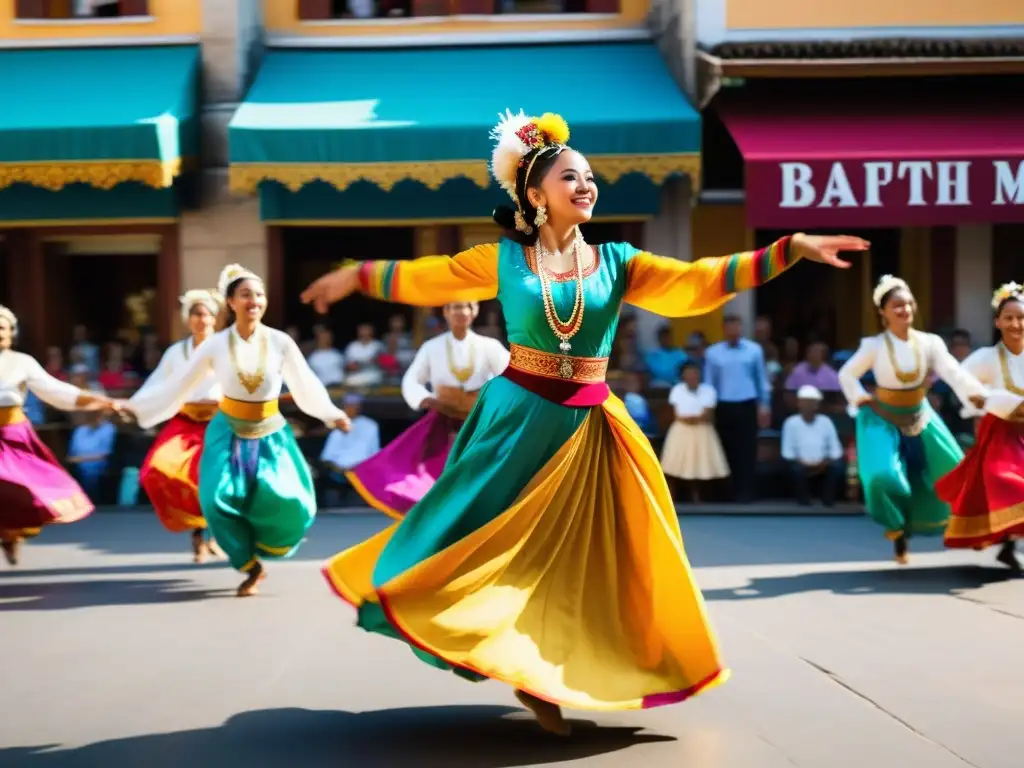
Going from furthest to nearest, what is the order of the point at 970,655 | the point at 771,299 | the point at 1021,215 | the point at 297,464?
the point at 771,299 < the point at 1021,215 < the point at 297,464 < the point at 970,655

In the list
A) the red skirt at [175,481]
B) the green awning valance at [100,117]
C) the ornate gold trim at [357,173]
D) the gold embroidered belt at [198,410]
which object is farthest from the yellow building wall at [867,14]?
the red skirt at [175,481]

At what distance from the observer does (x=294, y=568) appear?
9680 mm

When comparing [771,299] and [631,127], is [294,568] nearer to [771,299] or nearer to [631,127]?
[631,127]

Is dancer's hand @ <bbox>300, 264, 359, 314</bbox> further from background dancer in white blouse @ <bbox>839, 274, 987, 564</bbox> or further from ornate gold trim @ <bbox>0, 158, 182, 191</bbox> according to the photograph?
ornate gold trim @ <bbox>0, 158, 182, 191</bbox>

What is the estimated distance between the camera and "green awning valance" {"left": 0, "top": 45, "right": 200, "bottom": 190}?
1440cm

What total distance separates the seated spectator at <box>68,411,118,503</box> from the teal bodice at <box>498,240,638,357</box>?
27.9 ft

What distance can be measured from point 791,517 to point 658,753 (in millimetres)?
7668

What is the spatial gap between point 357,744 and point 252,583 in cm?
364

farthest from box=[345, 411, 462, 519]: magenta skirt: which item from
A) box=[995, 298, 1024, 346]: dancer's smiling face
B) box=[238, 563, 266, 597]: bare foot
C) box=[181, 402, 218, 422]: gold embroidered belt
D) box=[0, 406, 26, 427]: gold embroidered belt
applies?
box=[995, 298, 1024, 346]: dancer's smiling face

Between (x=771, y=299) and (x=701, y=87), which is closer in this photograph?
(x=701, y=87)

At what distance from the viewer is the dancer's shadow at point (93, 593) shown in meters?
8.33

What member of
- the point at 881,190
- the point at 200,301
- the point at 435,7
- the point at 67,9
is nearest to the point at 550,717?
the point at 200,301

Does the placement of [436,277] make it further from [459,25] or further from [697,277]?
[459,25]

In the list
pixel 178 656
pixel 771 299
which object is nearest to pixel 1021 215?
pixel 771 299
